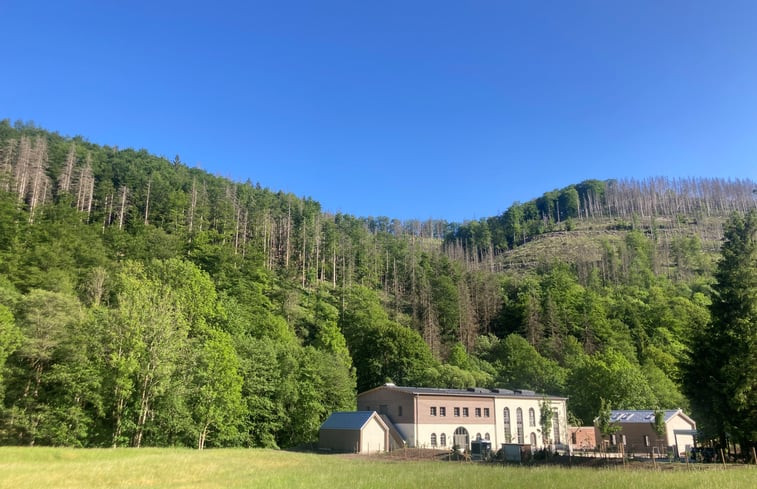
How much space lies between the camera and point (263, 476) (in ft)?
81.0

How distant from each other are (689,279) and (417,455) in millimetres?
126909

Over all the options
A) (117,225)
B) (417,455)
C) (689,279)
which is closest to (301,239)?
(117,225)

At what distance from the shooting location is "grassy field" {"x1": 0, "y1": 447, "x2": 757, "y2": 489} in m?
21.0

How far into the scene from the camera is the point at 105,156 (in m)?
108

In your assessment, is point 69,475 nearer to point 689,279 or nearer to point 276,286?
point 276,286

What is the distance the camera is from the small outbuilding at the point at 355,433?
1891 inches

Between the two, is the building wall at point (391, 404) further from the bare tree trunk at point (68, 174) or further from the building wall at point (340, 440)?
the bare tree trunk at point (68, 174)

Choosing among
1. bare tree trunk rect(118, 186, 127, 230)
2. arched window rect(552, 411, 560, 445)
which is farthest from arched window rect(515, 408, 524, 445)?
bare tree trunk rect(118, 186, 127, 230)

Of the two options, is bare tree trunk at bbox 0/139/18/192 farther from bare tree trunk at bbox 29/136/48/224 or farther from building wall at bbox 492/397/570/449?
building wall at bbox 492/397/570/449

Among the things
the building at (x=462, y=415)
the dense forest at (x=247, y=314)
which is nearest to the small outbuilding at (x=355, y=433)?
the dense forest at (x=247, y=314)

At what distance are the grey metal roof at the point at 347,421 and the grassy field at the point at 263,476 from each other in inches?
714

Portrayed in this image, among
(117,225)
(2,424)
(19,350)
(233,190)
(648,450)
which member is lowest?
(648,450)

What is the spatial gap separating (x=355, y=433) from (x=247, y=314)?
79.7ft

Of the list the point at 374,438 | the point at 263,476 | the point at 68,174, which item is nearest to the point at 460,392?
the point at 374,438
